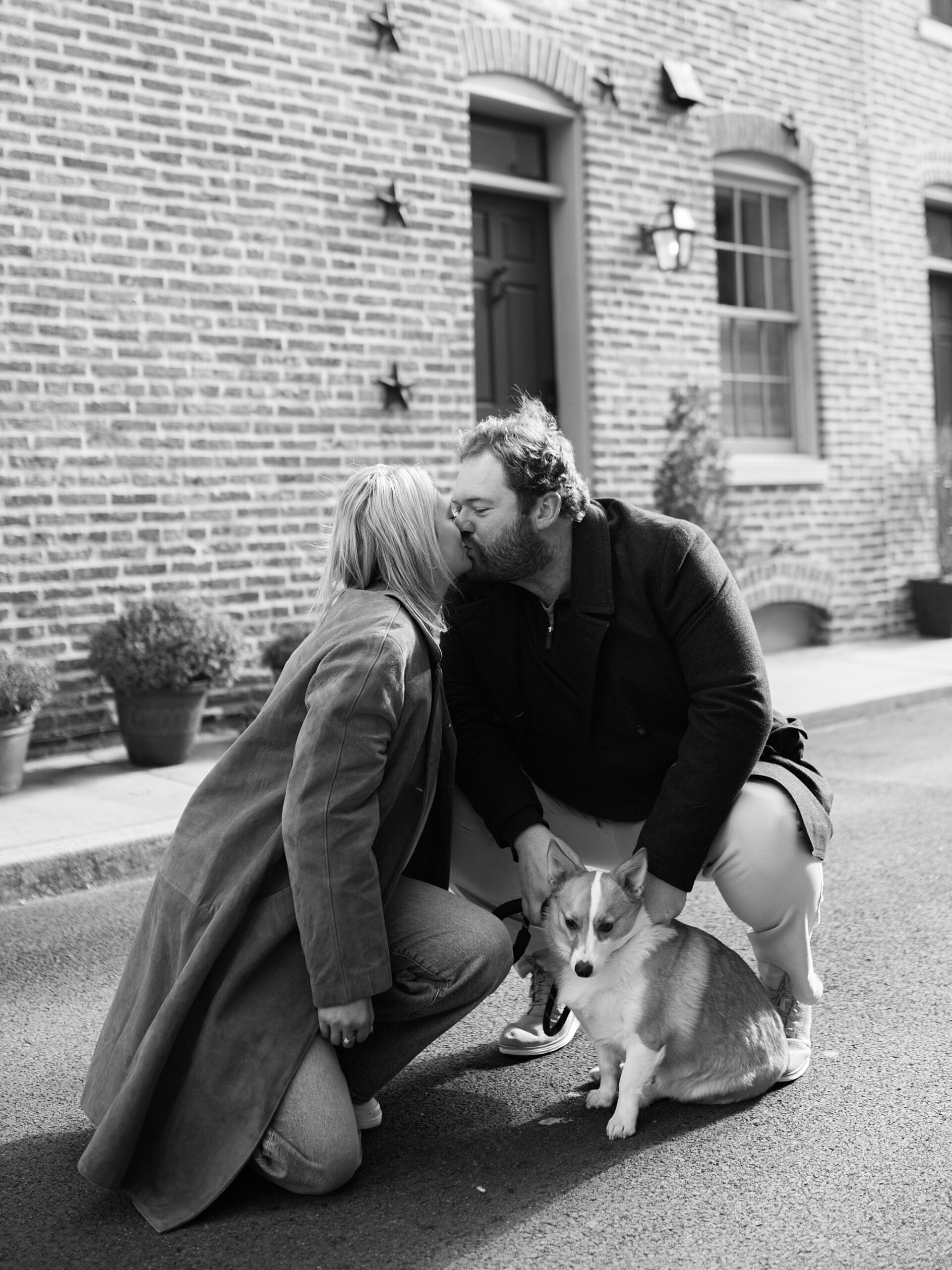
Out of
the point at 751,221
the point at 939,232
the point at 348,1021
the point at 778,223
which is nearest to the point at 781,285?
the point at 778,223

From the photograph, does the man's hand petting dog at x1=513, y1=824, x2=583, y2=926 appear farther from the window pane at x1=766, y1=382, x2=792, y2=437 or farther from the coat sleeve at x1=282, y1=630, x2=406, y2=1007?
the window pane at x1=766, y1=382, x2=792, y2=437

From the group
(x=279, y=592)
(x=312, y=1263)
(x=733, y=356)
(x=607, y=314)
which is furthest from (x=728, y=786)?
(x=733, y=356)

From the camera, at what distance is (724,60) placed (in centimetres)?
1018

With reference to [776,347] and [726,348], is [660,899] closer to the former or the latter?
[726,348]

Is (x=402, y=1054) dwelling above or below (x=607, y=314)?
below

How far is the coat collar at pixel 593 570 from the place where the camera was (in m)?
3.34

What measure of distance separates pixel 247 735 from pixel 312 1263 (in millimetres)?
1042

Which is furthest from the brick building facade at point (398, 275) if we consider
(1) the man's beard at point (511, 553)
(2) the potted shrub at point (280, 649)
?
(1) the man's beard at point (511, 553)

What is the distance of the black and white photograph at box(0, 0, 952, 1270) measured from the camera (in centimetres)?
269

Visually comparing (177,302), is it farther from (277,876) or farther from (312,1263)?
(312,1263)

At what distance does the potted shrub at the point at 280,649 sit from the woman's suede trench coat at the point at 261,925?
4.30 m

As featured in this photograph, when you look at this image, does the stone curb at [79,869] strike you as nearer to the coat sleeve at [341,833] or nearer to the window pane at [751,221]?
the coat sleeve at [341,833]

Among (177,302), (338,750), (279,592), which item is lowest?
(338,750)

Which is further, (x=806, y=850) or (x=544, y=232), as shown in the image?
(x=544, y=232)
